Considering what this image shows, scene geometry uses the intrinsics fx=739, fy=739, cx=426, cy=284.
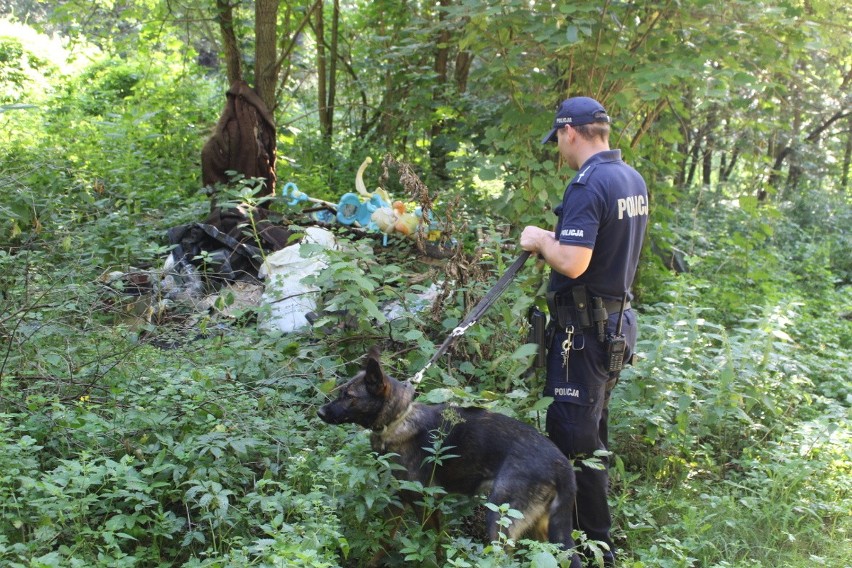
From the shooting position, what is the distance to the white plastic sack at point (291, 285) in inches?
219

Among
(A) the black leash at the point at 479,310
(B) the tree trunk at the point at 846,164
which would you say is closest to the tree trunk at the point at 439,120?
(A) the black leash at the point at 479,310

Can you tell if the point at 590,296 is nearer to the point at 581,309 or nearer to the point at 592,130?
the point at 581,309

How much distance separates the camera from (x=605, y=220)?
3.68 meters

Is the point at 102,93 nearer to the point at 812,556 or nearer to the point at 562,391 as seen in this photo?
the point at 562,391

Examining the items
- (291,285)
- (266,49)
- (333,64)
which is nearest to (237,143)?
(266,49)

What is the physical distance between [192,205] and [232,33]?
9.47 feet

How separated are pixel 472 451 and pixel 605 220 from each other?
4.32ft

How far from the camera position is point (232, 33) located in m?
9.70

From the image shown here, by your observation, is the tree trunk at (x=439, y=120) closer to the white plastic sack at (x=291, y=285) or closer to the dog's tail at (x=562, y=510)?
the white plastic sack at (x=291, y=285)

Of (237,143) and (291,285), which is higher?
(237,143)

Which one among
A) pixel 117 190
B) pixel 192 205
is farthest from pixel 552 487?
pixel 117 190

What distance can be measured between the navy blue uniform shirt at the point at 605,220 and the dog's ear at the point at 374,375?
1058 millimetres

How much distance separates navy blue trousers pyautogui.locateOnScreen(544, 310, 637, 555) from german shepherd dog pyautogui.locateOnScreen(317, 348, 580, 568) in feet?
1.00

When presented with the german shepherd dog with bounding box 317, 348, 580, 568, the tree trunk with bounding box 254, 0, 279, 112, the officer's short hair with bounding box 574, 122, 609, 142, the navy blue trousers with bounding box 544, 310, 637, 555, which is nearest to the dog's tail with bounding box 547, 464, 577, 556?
the german shepherd dog with bounding box 317, 348, 580, 568
